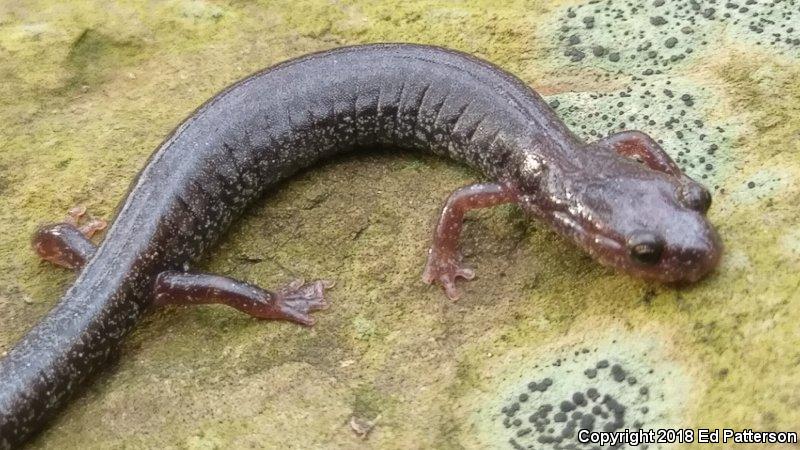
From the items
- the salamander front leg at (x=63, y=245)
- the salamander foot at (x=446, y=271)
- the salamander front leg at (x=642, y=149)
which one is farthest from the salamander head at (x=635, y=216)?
the salamander front leg at (x=63, y=245)

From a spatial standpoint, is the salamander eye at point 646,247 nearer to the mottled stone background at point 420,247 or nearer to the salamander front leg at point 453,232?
the mottled stone background at point 420,247

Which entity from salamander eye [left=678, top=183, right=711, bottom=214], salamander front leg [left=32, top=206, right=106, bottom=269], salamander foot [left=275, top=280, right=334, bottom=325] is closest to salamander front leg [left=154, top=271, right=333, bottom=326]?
salamander foot [left=275, top=280, right=334, bottom=325]

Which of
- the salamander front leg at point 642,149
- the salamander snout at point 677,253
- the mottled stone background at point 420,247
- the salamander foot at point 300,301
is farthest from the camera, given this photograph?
the salamander front leg at point 642,149

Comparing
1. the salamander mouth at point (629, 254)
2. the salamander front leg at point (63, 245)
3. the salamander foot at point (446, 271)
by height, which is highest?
the salamander mouth at point (629, 254)

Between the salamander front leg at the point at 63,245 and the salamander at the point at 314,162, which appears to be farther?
the salamander front leg at the point at 63,245

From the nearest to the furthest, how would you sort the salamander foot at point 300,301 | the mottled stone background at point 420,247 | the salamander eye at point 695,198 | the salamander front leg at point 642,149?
the mottled stone background at point 420,247
the salamander eye at point 695,198
the salamander foot at point 300,301
the salamander front leg at point 642,149

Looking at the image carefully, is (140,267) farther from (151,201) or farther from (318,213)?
(318,213)

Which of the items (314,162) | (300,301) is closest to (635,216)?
(300,301)

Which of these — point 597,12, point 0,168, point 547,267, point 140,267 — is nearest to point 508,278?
point 547,267

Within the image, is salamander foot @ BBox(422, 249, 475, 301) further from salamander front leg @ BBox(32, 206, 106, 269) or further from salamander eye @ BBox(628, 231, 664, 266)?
salamander front leg @ BBox(32, 206, 106, 269)
